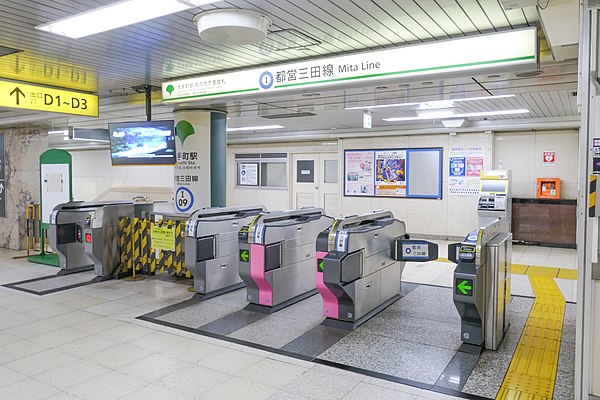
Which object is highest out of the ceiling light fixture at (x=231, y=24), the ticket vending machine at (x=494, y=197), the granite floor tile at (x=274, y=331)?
the ceiling light fixture at (x=231, y=24)

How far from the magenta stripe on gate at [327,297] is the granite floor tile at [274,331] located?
8.1 inches

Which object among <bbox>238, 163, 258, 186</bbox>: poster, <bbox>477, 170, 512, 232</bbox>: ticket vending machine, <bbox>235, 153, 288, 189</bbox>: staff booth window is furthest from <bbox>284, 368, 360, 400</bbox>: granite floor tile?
<bbox>238, 163, 258, 186</bbox>: poster

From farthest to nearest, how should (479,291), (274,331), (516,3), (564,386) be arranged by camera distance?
(274,331) → (479,291) → (564,386) → (516,3)

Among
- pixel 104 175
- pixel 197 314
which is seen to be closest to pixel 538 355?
pixel 197 314

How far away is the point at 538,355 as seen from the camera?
3.94 metres

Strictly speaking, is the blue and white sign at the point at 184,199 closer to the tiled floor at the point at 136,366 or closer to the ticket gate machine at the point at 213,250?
the ticket gate machine at the point at 213,250

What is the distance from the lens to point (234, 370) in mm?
Answer: 3592

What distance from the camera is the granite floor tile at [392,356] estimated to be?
3.59m

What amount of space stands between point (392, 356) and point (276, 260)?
1832mm

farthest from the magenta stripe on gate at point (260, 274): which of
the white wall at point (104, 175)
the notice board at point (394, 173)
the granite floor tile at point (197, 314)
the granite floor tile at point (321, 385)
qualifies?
the white wall at point (104, 175)

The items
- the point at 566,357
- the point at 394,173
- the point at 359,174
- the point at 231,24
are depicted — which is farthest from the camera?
the point at 359,174

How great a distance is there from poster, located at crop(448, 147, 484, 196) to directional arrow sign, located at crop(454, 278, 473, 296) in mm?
6702

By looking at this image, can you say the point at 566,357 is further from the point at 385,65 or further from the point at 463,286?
the point at 385,65

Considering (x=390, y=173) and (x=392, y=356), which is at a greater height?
(x=390, y=173)
